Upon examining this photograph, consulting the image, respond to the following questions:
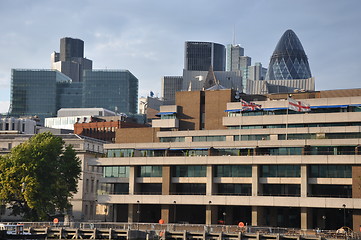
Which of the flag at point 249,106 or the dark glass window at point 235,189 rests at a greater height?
the flag at point 249,106

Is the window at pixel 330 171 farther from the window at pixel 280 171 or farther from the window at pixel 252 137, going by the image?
the window at pixel 252 137

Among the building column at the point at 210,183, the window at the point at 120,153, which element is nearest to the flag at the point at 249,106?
the building column at the point at 210,183

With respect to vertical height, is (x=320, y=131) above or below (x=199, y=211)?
above

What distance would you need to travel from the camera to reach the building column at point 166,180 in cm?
15288

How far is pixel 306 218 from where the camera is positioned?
458 ft

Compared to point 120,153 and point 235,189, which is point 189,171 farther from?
point 120,153

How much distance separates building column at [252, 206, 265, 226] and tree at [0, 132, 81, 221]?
131 ft

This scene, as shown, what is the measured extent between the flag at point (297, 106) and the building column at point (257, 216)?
2056cm

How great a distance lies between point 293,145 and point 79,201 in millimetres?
65052

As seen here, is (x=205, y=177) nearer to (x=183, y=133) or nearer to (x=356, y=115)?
(x=183, y=133)

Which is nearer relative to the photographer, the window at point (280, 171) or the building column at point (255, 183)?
the window at point (280, 171)

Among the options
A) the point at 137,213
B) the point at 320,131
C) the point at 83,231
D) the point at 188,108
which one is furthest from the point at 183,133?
the point at 83,231

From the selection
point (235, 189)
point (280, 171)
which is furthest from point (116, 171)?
point (280, 171)

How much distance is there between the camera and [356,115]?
145875 millimetres
